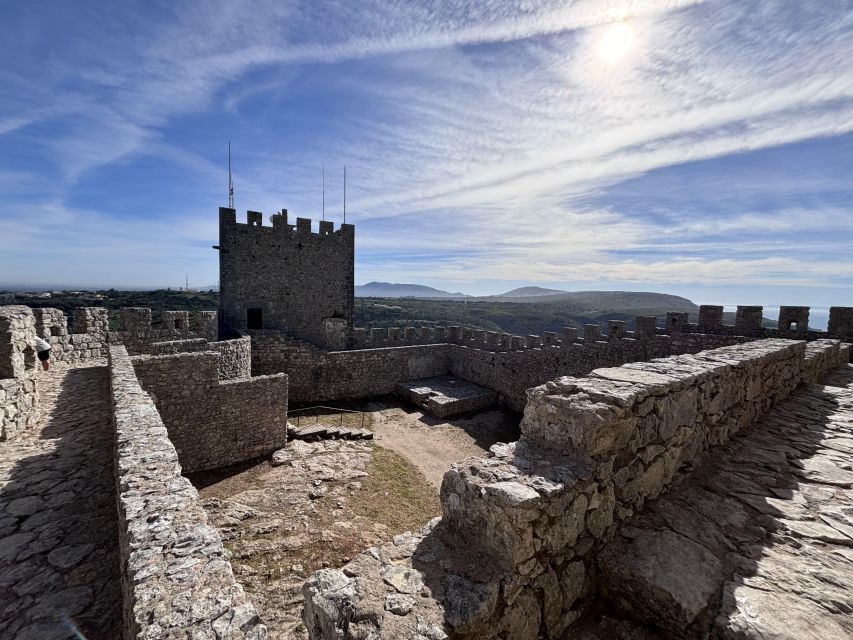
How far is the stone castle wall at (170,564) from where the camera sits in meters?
1.77

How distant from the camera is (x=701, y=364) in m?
3.96

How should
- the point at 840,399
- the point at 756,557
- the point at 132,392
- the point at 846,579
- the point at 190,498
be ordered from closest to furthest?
the point at 846,579 → the point at 756,557 → the point at 190,498 → the point at 132,392 → the point at 840,399

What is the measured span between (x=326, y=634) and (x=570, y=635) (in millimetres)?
1585

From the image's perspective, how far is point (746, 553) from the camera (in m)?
2.63

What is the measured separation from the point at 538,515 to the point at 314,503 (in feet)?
20.6

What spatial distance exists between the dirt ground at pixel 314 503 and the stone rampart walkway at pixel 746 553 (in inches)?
154

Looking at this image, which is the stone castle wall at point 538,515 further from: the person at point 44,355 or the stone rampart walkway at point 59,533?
the person at point 44,355

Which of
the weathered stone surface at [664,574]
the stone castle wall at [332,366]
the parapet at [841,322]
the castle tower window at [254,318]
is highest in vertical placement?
the parapet at [841,322]

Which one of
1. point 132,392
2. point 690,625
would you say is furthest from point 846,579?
point 132,392

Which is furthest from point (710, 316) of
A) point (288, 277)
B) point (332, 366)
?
point (288, 277)

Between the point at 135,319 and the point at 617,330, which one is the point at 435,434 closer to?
the point at 617,330

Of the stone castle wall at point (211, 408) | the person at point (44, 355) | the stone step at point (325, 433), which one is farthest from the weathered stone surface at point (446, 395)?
the person at point (44, 355)

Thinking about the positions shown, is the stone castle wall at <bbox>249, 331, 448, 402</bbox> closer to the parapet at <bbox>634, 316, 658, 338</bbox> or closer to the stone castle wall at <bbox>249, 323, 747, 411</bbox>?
the stone castle wall at <bbox>249, 323, 747, 411</bbox>

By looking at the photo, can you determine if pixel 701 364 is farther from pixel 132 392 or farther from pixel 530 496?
pixel 132 392
